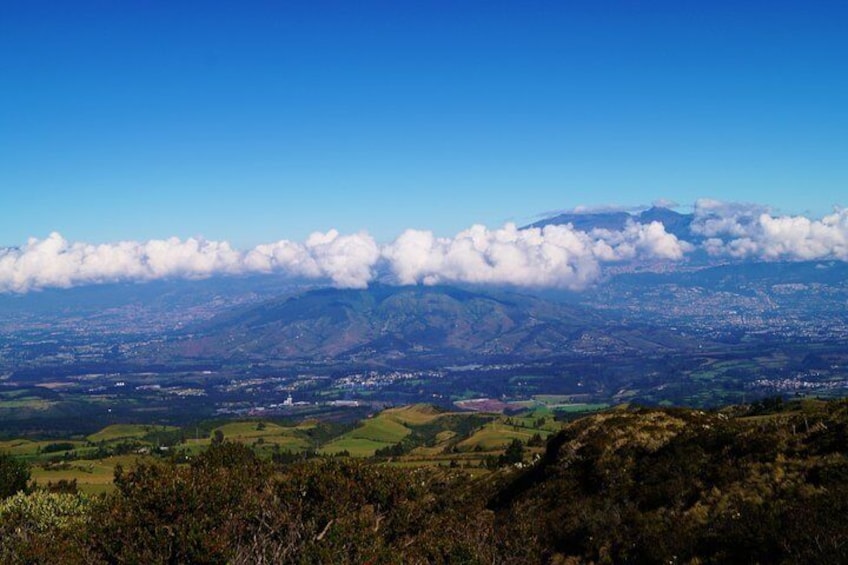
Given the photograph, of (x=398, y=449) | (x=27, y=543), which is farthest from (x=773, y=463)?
(x=398, y=449)

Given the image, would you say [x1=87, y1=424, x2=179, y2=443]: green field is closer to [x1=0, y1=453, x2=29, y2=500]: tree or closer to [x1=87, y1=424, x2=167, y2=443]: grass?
[x1=87, y1=424, x2=167, y2=443]: grass

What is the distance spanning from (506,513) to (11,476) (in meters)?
38.5

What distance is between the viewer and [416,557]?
20.7 m

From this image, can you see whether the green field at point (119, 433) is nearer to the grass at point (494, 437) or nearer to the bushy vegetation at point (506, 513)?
the grass at point (494, 437)

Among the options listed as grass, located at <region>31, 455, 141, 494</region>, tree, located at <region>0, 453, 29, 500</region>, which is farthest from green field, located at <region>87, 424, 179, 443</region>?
tree, located at <region>0, 453, 29, 500</region>

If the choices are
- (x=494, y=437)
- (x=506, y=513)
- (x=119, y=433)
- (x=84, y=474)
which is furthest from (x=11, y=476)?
(x=119, y=433)

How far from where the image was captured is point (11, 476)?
4828cm

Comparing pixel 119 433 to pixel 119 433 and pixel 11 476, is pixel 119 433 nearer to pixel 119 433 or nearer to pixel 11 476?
pixel 119 433

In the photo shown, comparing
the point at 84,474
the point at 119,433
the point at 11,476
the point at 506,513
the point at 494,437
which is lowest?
the point at 119,433

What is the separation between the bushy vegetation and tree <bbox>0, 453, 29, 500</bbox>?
19528 millimetres

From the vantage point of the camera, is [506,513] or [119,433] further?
[119,433]

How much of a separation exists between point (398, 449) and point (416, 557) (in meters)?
124

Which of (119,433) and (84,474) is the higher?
(84,474)

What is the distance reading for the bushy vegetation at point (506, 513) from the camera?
60.7ft
